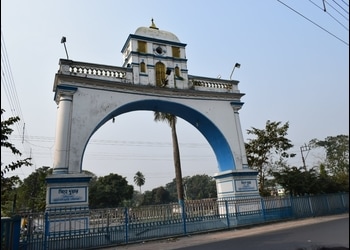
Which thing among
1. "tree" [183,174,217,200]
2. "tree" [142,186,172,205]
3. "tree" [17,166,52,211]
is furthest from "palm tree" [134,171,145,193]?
"tree" [17,166,52,211]

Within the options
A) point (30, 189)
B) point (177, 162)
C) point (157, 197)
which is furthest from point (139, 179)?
point (177, 162)

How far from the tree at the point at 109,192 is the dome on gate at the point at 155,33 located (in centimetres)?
3166

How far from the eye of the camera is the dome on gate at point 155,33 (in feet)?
46.3

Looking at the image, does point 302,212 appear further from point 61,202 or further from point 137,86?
point 61,202

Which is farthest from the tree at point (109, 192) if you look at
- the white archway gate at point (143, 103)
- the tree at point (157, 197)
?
the white archway gate at point (143, 103)

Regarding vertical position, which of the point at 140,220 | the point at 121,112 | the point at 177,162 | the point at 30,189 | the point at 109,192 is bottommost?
the point at 140,220

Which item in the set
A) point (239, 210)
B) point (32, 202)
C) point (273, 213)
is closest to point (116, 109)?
point (239, 210)

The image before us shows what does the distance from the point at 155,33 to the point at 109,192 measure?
32.1 m

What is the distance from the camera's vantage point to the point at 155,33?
1448 cm

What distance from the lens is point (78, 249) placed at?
8.63 m

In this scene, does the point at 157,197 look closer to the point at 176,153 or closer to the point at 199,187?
the point at 199,187

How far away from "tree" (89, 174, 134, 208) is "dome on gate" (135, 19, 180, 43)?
31664 millimetres

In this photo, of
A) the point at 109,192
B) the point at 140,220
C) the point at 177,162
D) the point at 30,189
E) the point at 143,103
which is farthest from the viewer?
the point at 109,192

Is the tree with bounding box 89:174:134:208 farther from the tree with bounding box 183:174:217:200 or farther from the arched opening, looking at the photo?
the arched opening
